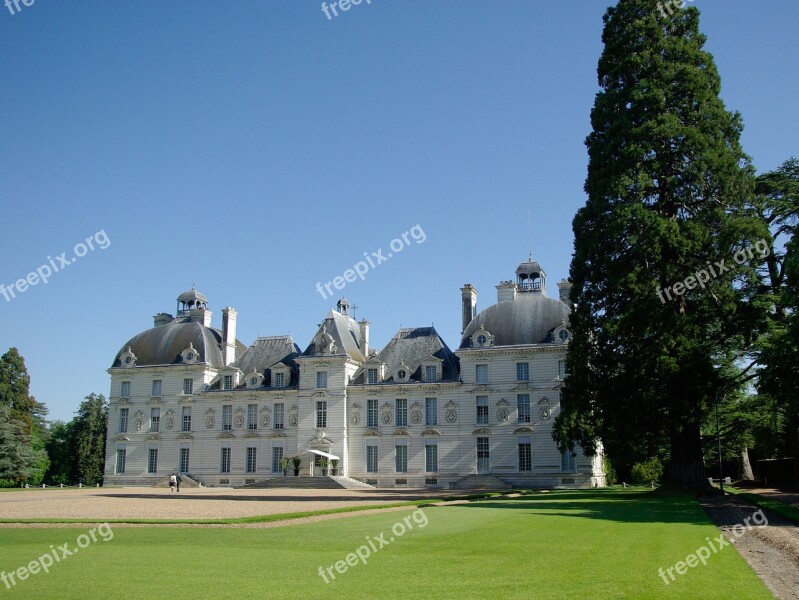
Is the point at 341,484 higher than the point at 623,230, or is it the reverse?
the point at 623,230

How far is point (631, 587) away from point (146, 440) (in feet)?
159

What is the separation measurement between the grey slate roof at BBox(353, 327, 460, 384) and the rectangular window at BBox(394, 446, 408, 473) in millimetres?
4527

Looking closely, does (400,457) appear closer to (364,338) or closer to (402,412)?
(402,412)

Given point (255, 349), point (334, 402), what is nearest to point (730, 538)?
point (334, 402)

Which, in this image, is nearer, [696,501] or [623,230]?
[696,501]

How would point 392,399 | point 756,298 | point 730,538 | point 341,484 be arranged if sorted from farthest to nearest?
point 392,399 < point 341,484 < point 756,298 < point 730,538

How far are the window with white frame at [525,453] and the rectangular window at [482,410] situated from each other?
2543 millimetres

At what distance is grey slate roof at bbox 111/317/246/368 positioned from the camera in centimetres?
5353

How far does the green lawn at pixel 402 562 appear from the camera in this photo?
9016mm

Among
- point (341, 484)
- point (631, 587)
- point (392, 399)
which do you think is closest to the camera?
point (631, 587)

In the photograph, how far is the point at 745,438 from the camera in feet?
123

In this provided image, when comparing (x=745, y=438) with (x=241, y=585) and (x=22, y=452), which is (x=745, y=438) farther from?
(x=22, y=452)

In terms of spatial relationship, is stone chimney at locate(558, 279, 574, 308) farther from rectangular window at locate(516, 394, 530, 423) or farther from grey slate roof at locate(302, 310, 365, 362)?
grey slate roof at locate(302, 310, 365, 362)

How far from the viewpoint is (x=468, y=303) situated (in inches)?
1946
